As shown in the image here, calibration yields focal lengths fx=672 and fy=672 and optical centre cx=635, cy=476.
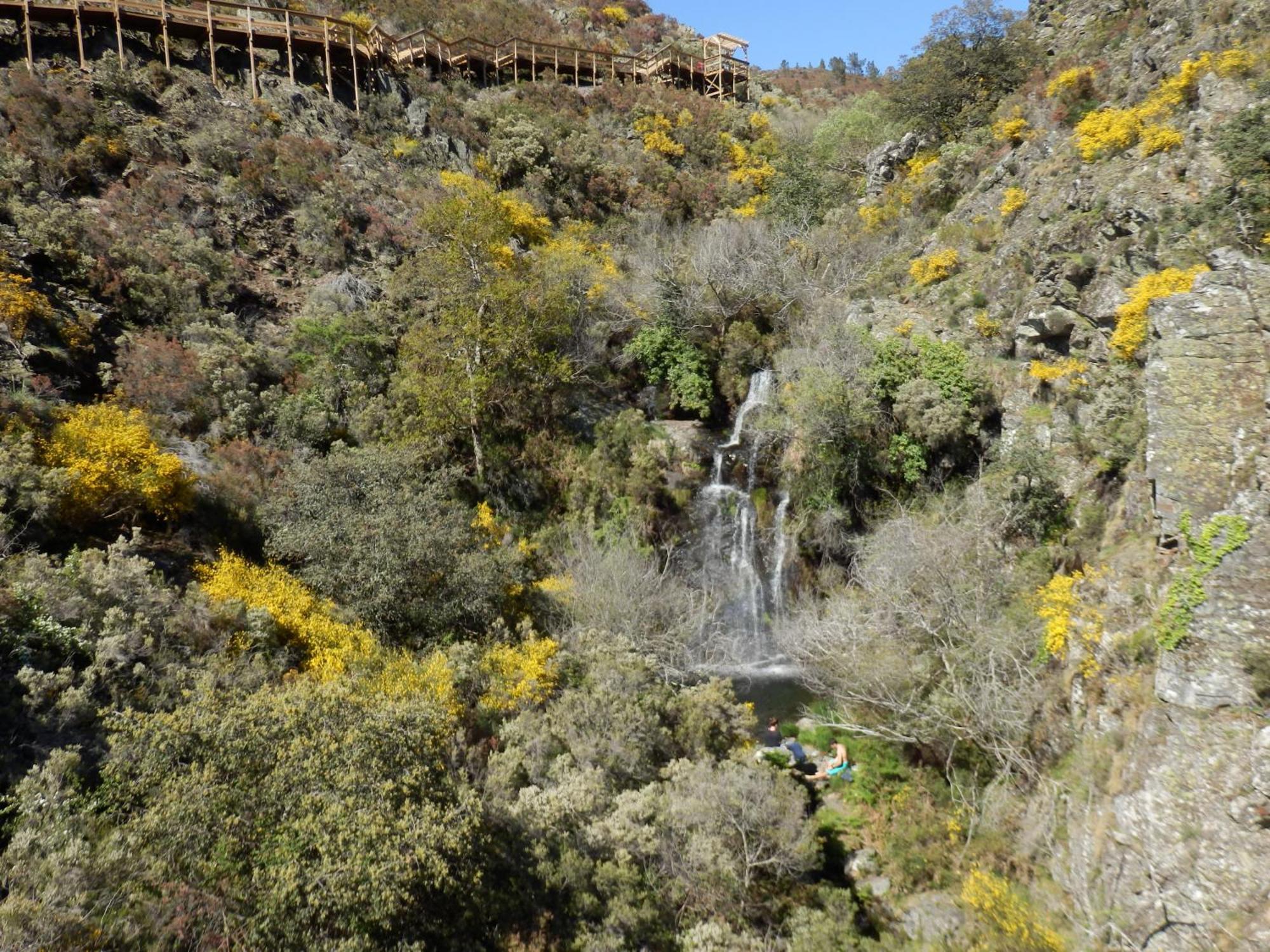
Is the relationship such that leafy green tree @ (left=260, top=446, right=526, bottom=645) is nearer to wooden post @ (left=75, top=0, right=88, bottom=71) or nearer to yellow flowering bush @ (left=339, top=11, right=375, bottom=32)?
wooden post @ (left=75, top=0, right=88, bottom=71)

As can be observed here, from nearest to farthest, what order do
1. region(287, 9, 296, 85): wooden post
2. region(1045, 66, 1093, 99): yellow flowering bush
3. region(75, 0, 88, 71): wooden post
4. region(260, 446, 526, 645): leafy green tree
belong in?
1. region(260, 446, 526, 645): leafy green tree
2. region(1045, 66, 1093, 99): yellow flowering bush
3. region(75, 0, 88, 71): wooden post
4. region(287, 9, 296, 85): wooden post

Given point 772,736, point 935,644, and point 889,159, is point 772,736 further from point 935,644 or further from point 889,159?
point 889,159

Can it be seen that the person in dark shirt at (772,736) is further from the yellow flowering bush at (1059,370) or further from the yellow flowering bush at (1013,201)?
the yellow flowering bush at (1013,201)

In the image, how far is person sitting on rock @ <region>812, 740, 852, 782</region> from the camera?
1345 cm

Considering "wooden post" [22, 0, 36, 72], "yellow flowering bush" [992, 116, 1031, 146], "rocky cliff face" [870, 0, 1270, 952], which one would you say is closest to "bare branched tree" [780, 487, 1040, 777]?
"rocky cliff face" [870, 0, 1270, 952]

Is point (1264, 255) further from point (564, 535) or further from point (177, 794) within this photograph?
point (177, 794)

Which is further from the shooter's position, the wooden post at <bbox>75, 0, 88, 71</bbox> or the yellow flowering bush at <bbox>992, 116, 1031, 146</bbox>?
the wooden post at <bbox>75, 0, 88, 71</bbox>

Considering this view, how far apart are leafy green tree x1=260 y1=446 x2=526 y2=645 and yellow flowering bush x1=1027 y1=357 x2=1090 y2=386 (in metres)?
12.5

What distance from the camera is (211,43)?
25.0 metres

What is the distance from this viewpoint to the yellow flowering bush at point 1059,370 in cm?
1409

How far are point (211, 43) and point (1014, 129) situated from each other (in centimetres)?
2835

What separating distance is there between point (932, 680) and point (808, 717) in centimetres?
380

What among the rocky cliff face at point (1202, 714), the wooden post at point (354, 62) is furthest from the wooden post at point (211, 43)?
the rocky cliff face at point (1202, 714)

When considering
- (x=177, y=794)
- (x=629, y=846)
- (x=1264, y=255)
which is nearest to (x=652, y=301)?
(x=1264, y=255)
